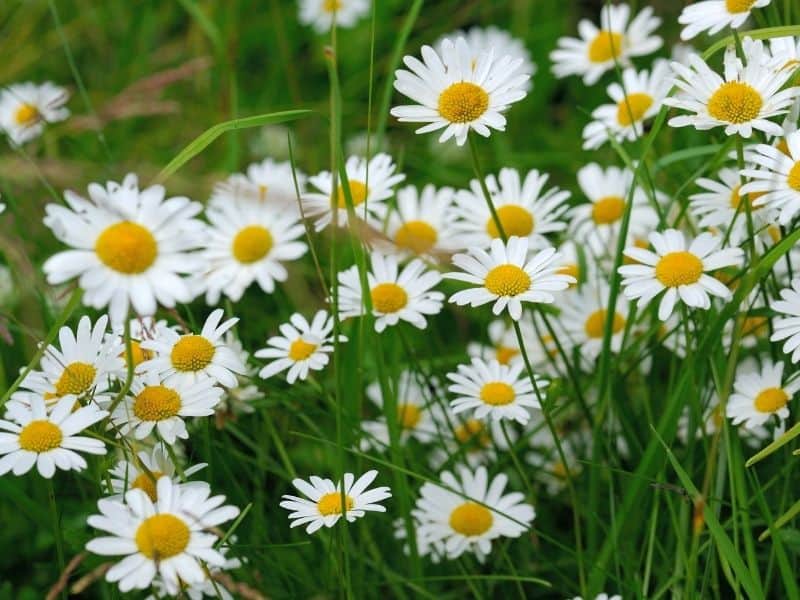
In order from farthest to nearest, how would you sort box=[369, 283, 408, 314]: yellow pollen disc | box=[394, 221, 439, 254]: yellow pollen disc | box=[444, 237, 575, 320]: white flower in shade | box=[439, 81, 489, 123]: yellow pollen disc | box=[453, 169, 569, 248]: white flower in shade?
box=[394, 221, 439, 254]: yellow pollen disc, box=[453, 169, 569, 248]: white flower in shade, box=[369, 283, 408, 314]: yellow pollen disc, box=[439, 81, 489, 123]: yellow pollen disc, box=[444, 237, 575, 320]: white flower in shade

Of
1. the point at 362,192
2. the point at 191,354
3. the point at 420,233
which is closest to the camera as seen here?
the point at 191,354

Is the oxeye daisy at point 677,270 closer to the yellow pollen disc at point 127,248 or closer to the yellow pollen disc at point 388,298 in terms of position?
the yellow pollen disc at point 388,298

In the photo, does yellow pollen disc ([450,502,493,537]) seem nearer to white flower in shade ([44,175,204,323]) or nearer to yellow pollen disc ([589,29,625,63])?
white flower in shade ([44,175,204,323])

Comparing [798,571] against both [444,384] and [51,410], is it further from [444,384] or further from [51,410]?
[51,410]

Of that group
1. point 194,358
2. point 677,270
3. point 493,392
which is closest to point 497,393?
point 493,392

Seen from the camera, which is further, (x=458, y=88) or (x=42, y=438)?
(x=458, y=88)

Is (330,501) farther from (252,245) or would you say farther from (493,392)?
(252,245)

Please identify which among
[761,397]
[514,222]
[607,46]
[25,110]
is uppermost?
[25,110]

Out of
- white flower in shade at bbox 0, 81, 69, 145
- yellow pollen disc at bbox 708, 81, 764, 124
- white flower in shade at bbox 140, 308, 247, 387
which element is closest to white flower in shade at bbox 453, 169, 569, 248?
yellow pollen disc at bbox 708, 81, 764, 124
